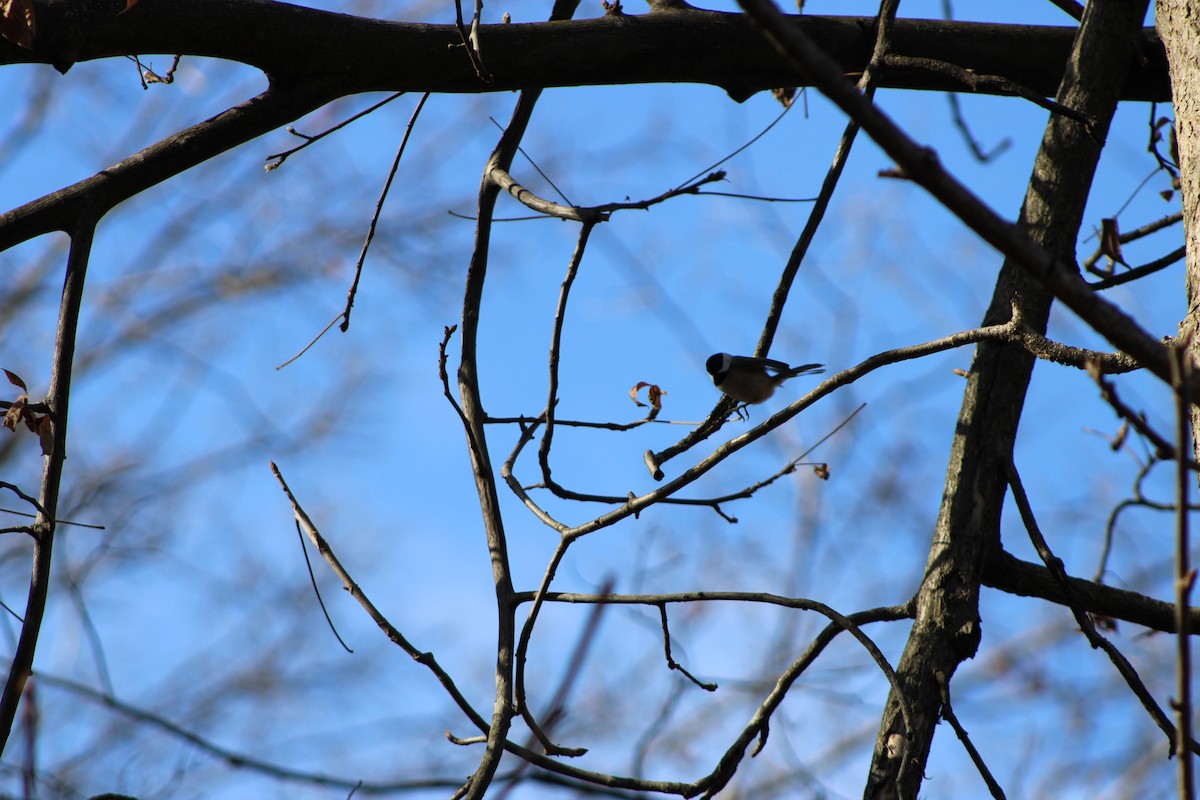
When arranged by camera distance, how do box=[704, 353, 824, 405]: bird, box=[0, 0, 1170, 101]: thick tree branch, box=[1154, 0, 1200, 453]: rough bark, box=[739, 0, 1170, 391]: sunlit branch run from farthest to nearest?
box=[704, 353, 824, 405]: bird < box=[0, 0, 1170, 101]: thick tree branch < box=[1154, 0, 1200, 453]: rough bark < box=[739, 0, 1170, 391]: sunlit branch

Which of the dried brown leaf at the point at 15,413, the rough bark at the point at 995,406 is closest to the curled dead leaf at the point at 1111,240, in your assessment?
the rough bark at the point at 995,406

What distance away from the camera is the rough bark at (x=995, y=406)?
9.03 ft

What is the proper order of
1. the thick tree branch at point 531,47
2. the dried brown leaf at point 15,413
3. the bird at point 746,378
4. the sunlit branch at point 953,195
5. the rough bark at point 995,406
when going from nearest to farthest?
1. the sunlit branch at point 953,195
2. the dried brown leaf at point 15,413
3. the thick tree branch at point 531,47
4. the rough bark at point 995,406
5. the bird at point 746,378

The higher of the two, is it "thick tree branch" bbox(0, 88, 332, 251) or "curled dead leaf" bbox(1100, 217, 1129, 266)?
"curled dead leaf" bbox(1100, 217, 1129, 266)

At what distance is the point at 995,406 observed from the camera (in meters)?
2.99

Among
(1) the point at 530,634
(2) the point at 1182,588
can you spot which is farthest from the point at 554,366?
(2) the point at 1182,588

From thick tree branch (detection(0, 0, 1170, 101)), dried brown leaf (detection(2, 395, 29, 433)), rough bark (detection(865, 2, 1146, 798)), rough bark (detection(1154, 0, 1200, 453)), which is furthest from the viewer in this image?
rough bark (detection(865, 2, 1146, 798))

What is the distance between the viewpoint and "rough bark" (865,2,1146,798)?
9.03ft

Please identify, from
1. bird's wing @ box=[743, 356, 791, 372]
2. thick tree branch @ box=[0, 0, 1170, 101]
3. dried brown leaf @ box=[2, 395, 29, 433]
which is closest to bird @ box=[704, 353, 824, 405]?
bird's wing @ box=[743, 356, 791, 372]

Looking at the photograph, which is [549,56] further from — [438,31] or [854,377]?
[854,377]

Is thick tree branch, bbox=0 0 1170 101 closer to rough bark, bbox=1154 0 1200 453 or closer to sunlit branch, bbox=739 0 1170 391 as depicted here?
rough bark, bbox=1154 0 1200 453

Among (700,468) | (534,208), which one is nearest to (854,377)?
(700,468)

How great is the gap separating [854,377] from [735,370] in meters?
2.45

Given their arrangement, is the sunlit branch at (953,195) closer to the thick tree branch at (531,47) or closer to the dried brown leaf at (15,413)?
the thick tree branch at (531,47)
